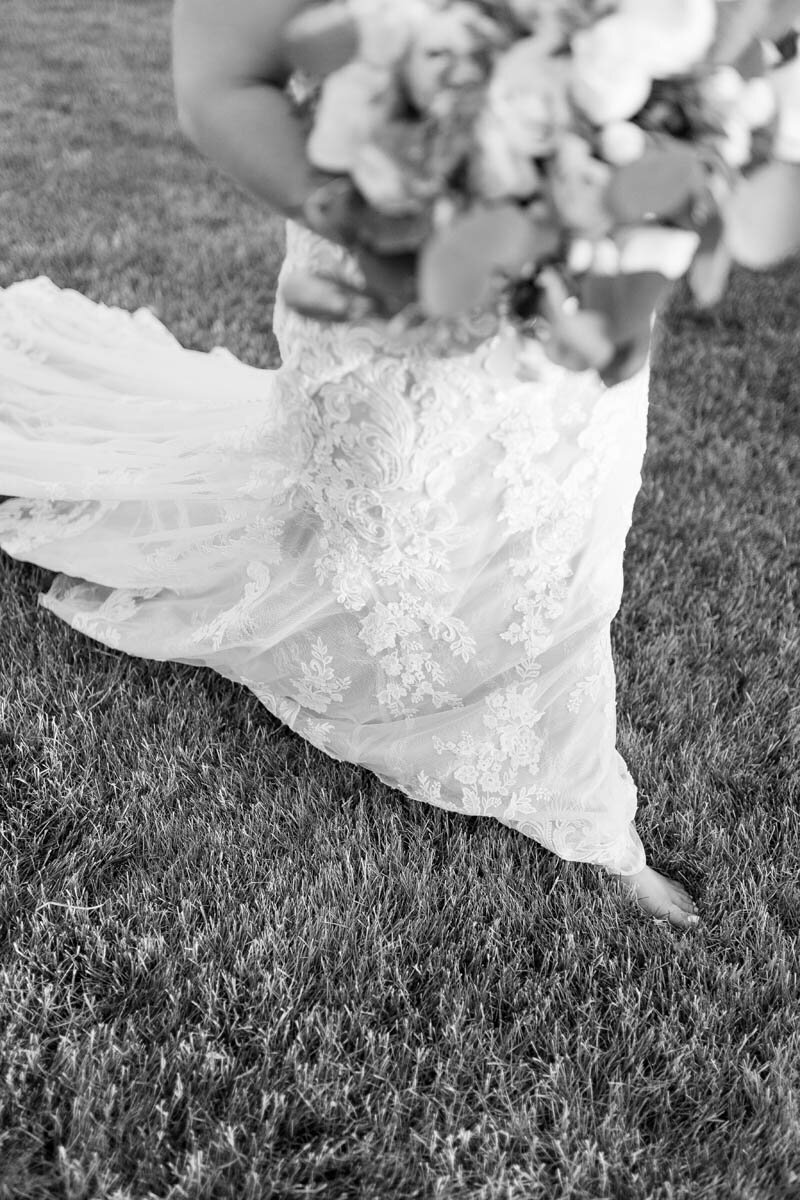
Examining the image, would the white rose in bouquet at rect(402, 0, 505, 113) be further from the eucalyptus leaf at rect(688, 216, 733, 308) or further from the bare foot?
the bare foot

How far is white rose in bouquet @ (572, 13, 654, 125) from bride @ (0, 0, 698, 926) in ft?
0.93

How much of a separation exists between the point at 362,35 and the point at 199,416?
4.90 feet

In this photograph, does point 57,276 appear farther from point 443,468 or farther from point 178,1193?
point 178,1193

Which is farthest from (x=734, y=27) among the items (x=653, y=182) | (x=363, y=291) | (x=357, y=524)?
(x=357, y=524)

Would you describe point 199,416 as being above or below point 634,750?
above

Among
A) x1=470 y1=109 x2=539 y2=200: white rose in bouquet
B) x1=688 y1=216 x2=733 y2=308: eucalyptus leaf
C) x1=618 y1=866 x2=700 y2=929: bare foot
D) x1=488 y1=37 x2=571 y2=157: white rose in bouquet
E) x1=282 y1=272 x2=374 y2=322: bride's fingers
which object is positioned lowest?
x1=618 y1=866 x2=700 y2=929: bare foot

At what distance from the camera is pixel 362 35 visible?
41.3 inches

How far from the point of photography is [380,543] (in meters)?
1.88

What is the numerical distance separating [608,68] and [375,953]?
4.91ft

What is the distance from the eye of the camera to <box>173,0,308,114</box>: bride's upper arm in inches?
50.6

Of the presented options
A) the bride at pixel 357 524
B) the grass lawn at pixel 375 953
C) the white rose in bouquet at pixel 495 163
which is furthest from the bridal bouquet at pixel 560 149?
the grass lawn at pixel 375 953

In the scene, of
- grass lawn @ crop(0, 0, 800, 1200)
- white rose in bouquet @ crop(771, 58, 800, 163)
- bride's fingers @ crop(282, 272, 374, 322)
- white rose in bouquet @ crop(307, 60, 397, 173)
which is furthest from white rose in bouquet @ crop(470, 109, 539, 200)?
grass lawn @ crop(0, 0, 800, 1200)

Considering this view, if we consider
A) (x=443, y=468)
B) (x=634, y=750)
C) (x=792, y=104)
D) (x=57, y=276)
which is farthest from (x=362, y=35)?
(x=57, y=276)

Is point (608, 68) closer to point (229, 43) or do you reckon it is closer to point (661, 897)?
point (229, 43)
